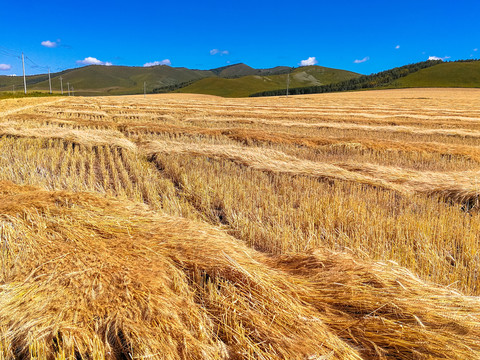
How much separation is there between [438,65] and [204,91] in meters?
78.5

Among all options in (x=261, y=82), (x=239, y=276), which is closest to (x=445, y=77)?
(x=261, y=82)

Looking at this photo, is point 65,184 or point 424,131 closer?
point 65,184

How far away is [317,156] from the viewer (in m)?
9.02

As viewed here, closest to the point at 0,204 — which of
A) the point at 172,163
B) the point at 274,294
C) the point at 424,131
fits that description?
the point at 274,294

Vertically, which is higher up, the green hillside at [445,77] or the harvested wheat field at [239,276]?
the green hillside at [445,77]

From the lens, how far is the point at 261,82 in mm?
142250

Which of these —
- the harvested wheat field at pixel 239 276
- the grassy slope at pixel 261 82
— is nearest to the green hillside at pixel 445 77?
the grassy slope at pixel 261 82

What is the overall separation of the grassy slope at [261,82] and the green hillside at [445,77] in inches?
2154

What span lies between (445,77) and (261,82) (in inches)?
2925

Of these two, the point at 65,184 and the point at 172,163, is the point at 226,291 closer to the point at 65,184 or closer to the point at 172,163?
the point at 65,184

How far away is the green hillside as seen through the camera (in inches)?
3150

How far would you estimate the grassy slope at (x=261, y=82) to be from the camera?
12449 cm

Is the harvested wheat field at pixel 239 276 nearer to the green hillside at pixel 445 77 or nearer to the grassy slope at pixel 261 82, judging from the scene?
the green hillside at pixel 445 77

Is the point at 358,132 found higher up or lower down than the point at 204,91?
lower down
